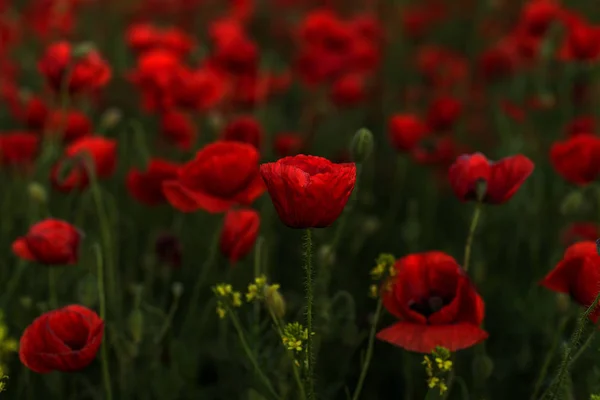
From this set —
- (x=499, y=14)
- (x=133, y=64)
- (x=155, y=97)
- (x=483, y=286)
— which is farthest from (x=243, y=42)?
(x=499, y=14)

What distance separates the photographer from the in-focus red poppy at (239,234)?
4.57ft

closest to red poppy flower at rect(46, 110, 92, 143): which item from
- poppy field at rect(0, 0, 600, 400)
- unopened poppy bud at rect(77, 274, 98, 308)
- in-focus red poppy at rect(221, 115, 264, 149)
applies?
poppy field at rect(0, 0, 600, 400)

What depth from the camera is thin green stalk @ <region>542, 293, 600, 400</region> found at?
102 cm

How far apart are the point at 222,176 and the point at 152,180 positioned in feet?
1.29

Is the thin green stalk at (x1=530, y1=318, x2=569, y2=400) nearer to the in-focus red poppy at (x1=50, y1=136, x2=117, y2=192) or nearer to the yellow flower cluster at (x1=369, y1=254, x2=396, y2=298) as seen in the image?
the yellow flower cluster at (x1=369, y1=254, x2=396, y2=298)

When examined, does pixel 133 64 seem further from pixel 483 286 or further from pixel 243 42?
pixel 483 286

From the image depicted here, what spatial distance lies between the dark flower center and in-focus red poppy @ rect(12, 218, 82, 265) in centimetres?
58

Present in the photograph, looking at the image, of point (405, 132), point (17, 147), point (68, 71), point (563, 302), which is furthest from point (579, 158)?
point (17, 147)

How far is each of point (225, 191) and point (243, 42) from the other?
3.85 ft

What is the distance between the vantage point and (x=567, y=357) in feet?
3.42

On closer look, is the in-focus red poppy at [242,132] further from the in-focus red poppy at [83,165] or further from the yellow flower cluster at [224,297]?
the yellow flower cluster at [224,297]

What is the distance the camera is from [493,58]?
294cm

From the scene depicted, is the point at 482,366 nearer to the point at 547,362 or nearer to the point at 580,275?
the point at 547,362

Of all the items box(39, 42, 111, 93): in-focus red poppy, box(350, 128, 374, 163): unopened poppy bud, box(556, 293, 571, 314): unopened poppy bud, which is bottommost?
box(556, 293, 571, 314): unopened poppy bud
